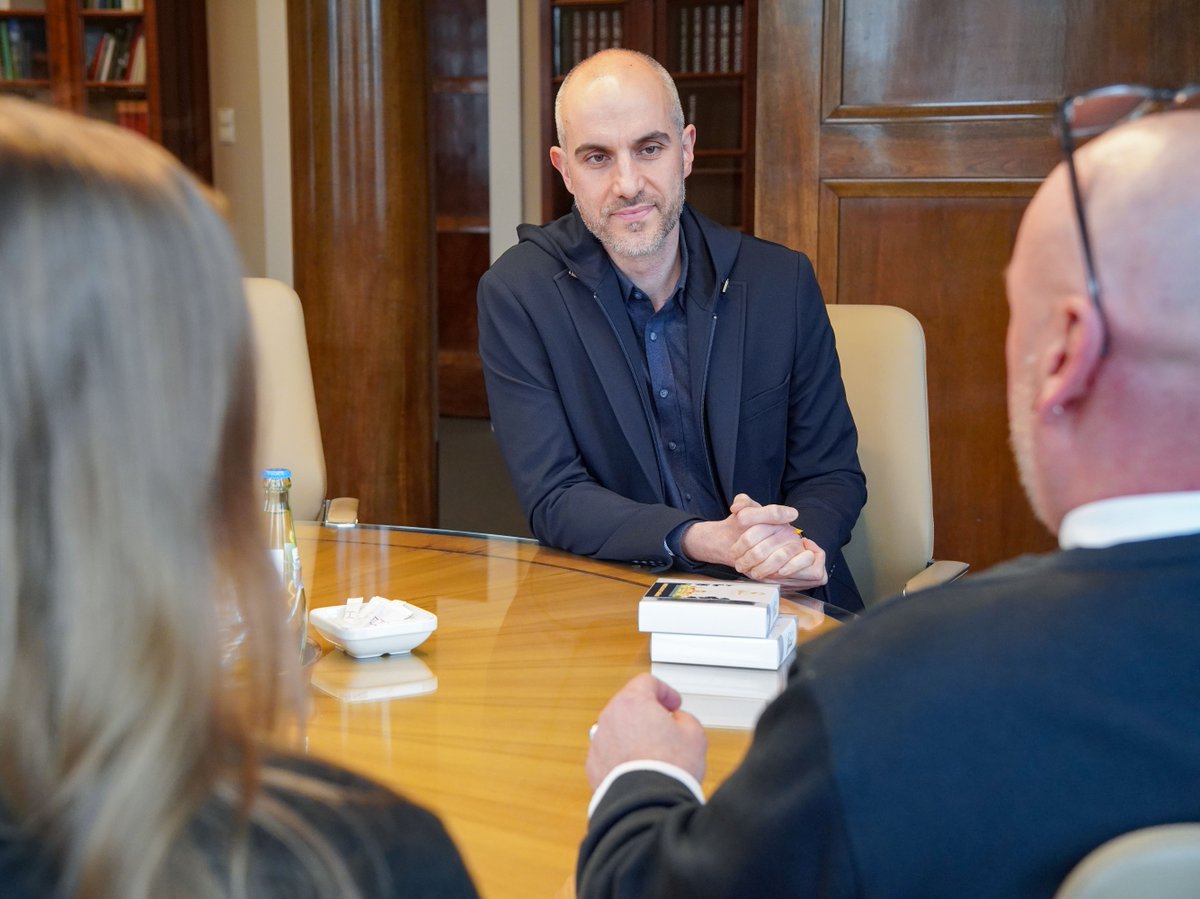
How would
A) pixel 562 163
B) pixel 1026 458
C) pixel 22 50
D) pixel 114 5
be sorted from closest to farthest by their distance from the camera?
pixel 1026 458 → pixel 562 163 → pixel 114 5 → pixel 22 50

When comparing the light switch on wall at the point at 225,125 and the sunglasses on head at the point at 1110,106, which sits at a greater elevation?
the light switch on wall at the point at 225,125

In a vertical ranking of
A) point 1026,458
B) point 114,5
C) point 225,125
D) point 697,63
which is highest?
point 114,5

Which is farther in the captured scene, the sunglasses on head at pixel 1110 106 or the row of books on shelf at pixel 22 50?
the row of books on shelf at pixel 22 50

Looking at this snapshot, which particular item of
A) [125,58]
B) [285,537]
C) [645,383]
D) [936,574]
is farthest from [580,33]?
[285,537]

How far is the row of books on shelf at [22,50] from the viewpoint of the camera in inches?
261

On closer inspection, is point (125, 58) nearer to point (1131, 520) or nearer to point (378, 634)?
point (378, 634)

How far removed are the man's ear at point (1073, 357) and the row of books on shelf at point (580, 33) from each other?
6293 mm

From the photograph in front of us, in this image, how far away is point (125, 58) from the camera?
6.55 metres

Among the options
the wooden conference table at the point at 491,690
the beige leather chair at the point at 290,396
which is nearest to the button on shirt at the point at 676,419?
the wooden conference table at the point at 491,690

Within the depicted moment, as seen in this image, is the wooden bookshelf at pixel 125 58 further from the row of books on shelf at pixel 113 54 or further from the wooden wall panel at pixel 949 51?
the wooden wall panel at pixel 949 51

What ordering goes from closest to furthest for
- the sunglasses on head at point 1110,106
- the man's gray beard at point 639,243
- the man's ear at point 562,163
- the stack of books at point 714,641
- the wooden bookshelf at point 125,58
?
1. the sunglasses on head at point 1110,106
2. the stack of books at point 714,641
3. the man's gray beard at point 639,243
4. the man's ear at point 562,163
5. the wooden bookshelf at point 125,58

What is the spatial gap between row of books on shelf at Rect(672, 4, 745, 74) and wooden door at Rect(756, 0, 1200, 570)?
11.2ft

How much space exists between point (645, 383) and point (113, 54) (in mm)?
5150

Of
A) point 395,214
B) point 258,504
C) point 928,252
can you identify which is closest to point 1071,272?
point 258,504
